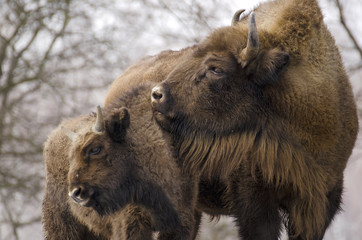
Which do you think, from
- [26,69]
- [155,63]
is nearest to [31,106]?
[26,69]

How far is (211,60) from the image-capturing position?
5.16m

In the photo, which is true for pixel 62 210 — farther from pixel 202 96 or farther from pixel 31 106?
pixel 31 106

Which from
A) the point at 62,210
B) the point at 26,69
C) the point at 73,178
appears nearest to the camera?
the point at 73,178

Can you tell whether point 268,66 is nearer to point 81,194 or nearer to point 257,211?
point 257,211

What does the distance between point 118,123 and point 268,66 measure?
1578mm

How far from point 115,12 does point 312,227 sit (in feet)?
43.0

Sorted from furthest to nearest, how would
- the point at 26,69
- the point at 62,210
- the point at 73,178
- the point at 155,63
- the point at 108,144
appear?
the point at 26,69 → the point at 155,63 → the point at 62,210 → the point at 108,144 → the point at 73,178

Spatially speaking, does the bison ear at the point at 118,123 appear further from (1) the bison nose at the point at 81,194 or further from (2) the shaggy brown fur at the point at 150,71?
(2) the shaggy brown fur at the point at 150,71

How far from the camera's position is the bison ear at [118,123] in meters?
5.34

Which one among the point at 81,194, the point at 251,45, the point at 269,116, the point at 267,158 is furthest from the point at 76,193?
the point at 251,45

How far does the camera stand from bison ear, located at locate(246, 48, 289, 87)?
4.93 metres

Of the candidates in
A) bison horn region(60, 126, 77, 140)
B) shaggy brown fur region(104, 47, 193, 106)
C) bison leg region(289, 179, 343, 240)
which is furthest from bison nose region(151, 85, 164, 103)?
bison leg region(289, 179, 343, 240)

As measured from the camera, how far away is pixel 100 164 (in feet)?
17.3

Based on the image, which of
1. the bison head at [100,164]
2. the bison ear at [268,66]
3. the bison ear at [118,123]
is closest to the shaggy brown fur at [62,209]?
the bison head at [100,164]
